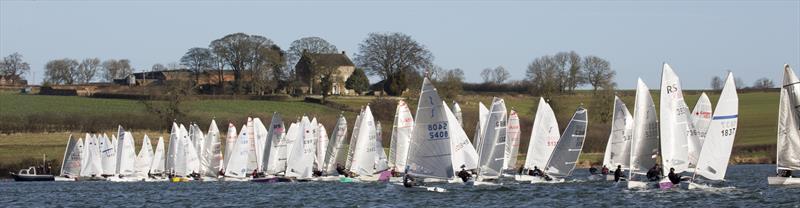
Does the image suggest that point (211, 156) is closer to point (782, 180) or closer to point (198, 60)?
point (782, 180)

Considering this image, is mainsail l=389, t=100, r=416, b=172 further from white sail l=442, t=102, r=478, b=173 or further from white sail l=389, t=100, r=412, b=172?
white sail l=442, t=102, r=478, b=173

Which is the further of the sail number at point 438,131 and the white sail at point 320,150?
the white sail at point 320,150

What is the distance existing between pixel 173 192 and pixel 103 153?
22.5m

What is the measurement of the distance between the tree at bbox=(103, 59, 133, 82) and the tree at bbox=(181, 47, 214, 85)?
128ft

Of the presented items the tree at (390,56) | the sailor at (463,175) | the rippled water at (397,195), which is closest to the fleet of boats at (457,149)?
the sailor at (463,175)

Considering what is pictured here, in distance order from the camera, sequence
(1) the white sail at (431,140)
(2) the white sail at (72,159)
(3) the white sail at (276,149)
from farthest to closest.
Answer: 1. (2) the white sail at (72,159)
2. (3) the white sail at (276,149)
3. (1) the white sail at (431,140)

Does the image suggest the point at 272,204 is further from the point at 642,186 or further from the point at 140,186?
the point at 140,186

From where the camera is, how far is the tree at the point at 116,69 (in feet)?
612

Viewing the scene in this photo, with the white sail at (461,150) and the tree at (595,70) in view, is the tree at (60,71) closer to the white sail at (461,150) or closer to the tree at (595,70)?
the tree at (595,70)

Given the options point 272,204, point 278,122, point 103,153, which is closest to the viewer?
point 272,204

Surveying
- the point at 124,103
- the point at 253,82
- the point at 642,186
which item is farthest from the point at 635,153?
the point at 253,82

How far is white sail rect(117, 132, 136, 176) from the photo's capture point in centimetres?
7888

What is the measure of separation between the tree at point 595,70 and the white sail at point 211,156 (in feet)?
232

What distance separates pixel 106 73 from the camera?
611 ft
